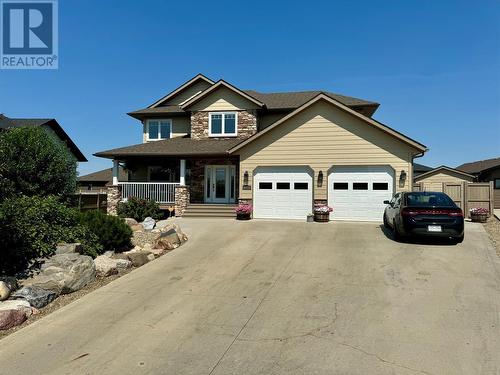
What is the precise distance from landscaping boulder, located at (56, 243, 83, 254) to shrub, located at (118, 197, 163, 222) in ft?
30.2

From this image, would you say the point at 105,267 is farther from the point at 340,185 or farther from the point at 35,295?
the point at 340,185

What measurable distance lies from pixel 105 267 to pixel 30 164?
5.11 metres

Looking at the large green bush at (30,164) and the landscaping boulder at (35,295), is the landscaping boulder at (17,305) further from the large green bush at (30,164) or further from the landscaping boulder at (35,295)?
the large green bush at (30,164)

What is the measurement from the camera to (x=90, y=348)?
5.05 metres

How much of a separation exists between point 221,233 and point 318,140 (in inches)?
272

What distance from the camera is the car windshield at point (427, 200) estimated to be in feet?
38.1

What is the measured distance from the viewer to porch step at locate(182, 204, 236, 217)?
61.7ft

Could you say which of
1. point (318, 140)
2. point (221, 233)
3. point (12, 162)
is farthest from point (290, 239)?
point (12, 162)

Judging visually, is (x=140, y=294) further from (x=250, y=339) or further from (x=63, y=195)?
(x=63, y=195)

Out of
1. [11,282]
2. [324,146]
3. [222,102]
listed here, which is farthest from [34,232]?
[222,102]

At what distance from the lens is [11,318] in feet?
19.8

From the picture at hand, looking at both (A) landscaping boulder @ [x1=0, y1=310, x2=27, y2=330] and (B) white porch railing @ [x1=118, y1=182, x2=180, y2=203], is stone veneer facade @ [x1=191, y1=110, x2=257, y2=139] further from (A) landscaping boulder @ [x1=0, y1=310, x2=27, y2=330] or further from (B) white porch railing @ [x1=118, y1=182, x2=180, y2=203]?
(A) landscaping boulder @ [x1=0, y1=310, x2=27, y2=330]

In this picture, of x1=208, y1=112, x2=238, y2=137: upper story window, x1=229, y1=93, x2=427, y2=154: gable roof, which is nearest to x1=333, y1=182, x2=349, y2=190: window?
x1=229, y1=93, x2=427, y2=154: gable roof

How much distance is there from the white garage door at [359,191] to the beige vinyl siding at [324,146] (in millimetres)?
318
